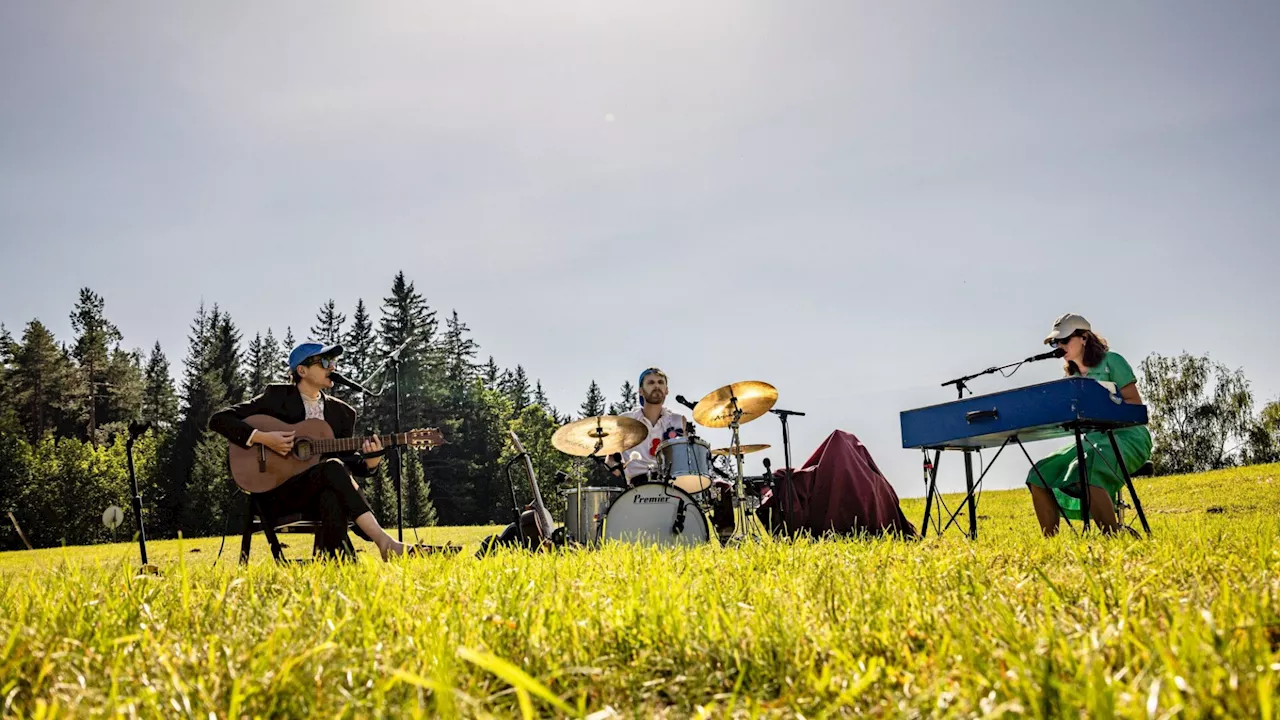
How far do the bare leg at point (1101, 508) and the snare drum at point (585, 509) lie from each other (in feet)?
12.5

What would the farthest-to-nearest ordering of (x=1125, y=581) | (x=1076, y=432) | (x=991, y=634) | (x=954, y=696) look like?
(x=1076, y=432) → (x=1125, y=581) → (x=991, y=634) → (x=954, y=696)

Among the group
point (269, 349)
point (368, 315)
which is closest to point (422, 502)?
point (368, 315)

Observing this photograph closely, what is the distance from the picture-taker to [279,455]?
258 inches

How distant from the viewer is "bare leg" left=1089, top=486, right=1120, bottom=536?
6.00 metres

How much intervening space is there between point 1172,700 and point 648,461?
7.83 metres

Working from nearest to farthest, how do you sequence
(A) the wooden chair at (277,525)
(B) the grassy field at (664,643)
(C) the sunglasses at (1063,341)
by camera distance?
(B) the grassy field at (664,643)
(A) the wooden chair at (277,525)
(C) the sunglasses at (1063,341)

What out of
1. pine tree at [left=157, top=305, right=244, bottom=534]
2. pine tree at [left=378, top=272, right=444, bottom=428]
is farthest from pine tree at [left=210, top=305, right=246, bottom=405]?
pine tree at [left=378, top=272, right=444, bottom=428]

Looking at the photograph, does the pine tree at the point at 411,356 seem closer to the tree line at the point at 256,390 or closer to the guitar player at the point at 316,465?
the tree line at the point at 256,390

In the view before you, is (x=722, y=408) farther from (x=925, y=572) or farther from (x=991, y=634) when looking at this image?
(x=991, y=634)

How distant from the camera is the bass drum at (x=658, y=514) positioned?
7.18 metres

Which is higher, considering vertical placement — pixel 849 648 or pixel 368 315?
pixel 368 315

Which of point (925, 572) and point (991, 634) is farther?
point (925, 572)

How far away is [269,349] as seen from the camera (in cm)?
6781

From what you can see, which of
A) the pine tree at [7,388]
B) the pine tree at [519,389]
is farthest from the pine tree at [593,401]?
the pine tree at [7,388]
